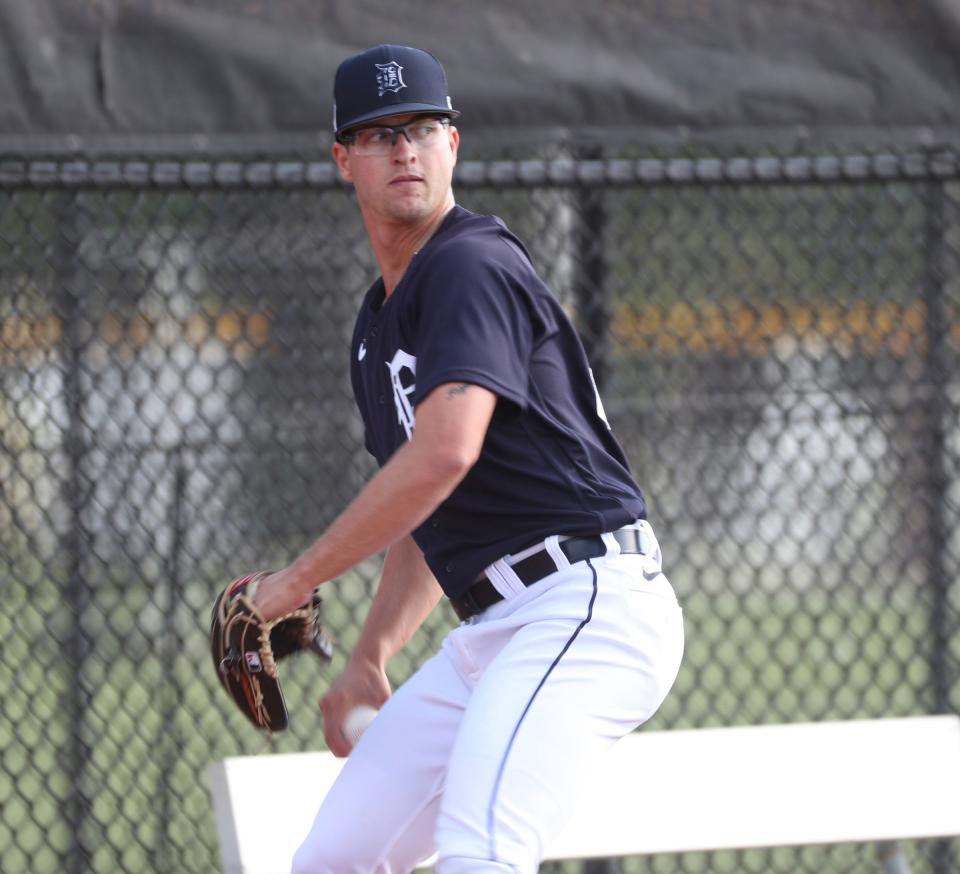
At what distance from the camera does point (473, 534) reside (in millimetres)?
2371

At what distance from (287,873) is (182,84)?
180 centimetres

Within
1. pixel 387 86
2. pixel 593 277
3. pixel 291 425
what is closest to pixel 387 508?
pixel 387 86

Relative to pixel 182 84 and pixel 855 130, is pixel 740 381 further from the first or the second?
pixel 182 84

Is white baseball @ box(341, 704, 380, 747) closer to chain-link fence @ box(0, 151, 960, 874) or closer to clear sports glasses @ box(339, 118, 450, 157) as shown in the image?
clear sports glasses @ box(339, 118, 450, 157)

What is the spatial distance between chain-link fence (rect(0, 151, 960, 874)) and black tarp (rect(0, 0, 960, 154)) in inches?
5.8

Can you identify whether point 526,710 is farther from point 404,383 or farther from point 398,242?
point 398,242

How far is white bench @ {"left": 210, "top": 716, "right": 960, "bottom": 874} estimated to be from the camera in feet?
9.95

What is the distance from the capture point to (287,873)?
291 centimetres

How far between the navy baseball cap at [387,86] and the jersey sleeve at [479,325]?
331 millimetres

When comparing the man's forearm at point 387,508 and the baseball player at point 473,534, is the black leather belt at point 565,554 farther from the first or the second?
the man's forearm at point 387,508

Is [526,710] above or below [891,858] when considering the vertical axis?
above

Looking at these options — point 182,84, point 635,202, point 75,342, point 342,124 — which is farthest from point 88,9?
point 635,202

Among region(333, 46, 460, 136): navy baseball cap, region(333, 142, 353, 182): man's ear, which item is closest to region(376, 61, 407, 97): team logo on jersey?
region(333, 46, 460, 136): navy baseball cap

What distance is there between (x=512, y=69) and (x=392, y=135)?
1091 millimetres
